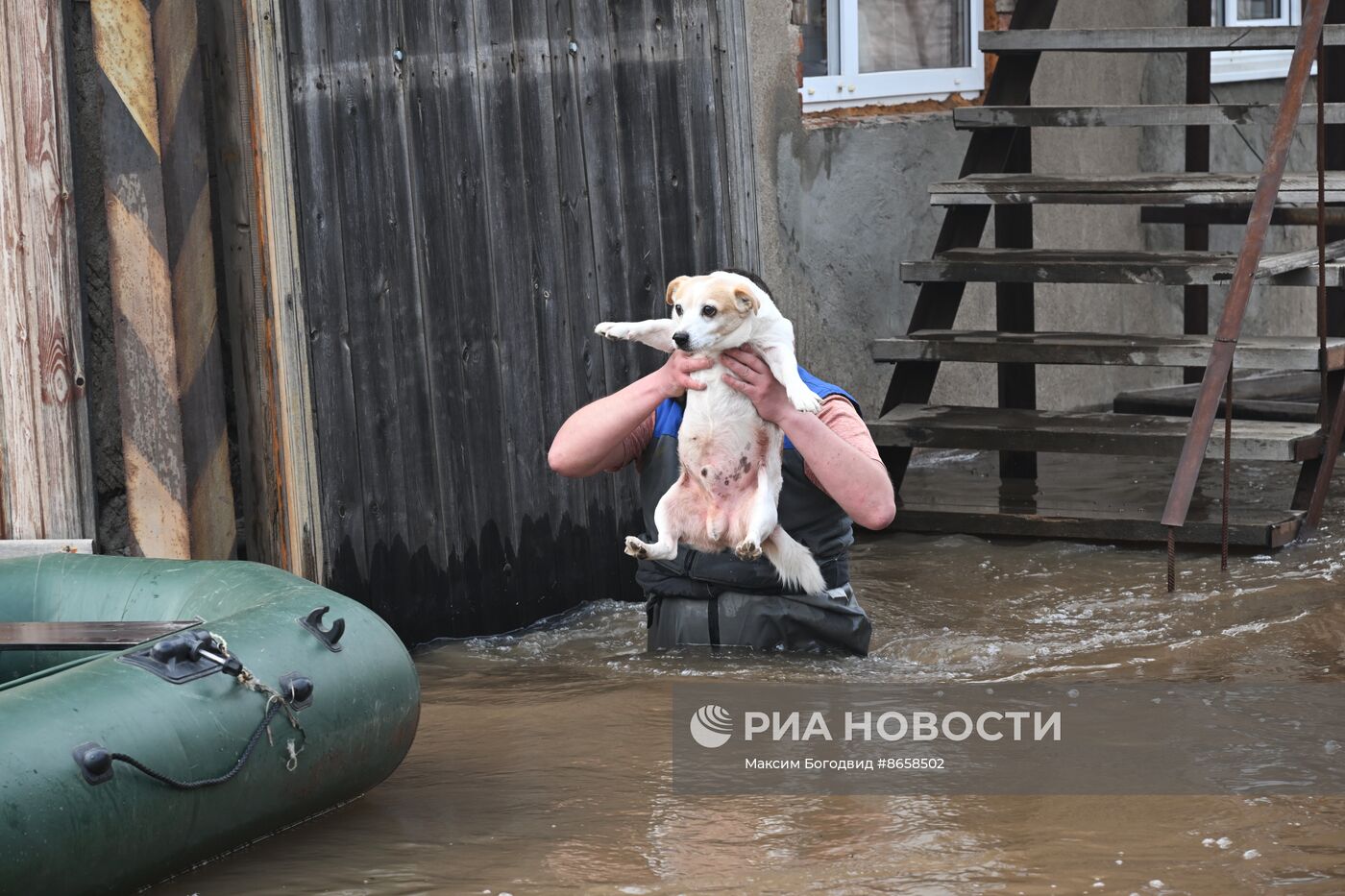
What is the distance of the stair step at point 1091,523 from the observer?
6.79 meters

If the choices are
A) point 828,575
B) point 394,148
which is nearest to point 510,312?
point 394,148

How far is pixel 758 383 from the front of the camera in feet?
14.2

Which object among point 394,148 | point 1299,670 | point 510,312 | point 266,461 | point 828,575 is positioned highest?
point 394,148

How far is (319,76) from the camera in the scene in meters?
5.09

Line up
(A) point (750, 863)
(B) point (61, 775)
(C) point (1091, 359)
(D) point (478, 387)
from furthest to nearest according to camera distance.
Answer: (C) point (1091, 359) → (D) point (478, 387) → (A) point (750, 863) → (B) point (61, 775)

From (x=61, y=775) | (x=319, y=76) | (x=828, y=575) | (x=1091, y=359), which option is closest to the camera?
(x=61, y=775)

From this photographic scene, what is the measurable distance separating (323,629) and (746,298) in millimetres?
1336

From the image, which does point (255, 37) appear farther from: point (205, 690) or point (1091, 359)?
point (1091, 359)

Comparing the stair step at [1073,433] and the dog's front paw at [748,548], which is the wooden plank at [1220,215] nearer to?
the stair step at [1073,433]

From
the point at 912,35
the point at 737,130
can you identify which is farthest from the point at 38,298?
the point at 912,35

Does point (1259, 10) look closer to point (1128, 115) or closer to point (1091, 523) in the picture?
point (1128, 115)

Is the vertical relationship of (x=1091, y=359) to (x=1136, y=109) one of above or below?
below

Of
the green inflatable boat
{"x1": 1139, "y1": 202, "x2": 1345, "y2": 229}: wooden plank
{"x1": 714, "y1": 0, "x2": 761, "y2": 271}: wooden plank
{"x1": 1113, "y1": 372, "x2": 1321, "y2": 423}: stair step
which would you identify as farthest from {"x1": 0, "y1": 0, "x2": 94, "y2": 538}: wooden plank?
{"x1": 1139, "y1": 202, "x2": 1345, "y2": 229}: wooden plank

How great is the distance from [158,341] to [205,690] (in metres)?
1.78
